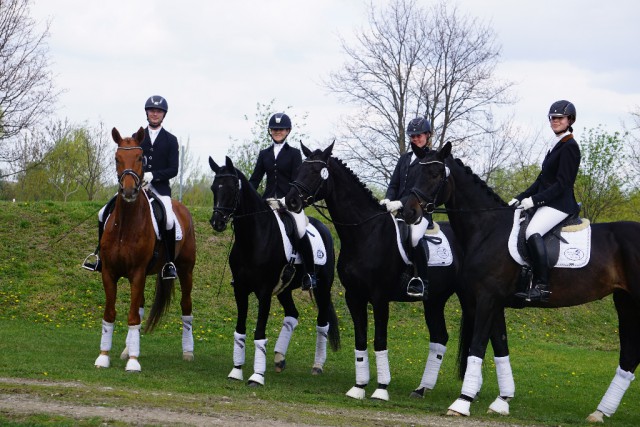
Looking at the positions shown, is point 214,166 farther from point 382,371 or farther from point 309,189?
point 382,371

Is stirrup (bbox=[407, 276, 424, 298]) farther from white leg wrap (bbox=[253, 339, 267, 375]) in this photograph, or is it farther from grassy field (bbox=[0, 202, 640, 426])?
white leg wrap (bbox=[253, 339, 267, 375])

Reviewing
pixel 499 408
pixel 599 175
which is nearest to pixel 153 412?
pixel 499 408

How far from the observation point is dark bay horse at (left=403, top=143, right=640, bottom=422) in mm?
10258

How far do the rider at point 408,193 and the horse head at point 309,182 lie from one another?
0.94 metres

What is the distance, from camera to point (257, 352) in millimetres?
11891

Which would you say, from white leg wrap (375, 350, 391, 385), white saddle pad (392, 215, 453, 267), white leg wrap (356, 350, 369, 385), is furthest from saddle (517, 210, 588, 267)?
white leg wrap (356, 350, 369, 385)

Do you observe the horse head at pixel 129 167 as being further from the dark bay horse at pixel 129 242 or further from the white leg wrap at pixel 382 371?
the white leg wrap at pixel 382 371

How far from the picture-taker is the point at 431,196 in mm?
10258

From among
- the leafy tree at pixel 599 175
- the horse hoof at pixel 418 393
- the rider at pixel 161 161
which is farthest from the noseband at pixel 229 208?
the leafy tree at pixel 599 175

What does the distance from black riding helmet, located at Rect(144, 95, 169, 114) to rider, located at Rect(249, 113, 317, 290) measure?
6.13 feet

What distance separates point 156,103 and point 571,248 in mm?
6907

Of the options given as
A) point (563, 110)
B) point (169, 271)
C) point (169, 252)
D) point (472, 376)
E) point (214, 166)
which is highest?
point (563, 110)

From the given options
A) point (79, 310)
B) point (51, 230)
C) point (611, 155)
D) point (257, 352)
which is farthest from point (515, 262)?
point (611, 155)

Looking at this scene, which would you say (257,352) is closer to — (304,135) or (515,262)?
(515,262)
